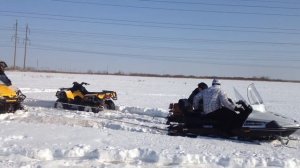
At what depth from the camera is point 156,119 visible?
528 inches

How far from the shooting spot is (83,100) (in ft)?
49.9

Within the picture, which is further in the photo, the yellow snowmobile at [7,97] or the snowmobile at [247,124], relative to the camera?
the yellow snowmobile at [7,97]

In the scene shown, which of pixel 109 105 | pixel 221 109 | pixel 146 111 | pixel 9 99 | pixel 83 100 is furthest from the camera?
pixel 109 105

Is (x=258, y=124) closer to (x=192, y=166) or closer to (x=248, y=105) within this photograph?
(x=248, y=105)

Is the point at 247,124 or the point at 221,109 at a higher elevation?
the point at 221,109

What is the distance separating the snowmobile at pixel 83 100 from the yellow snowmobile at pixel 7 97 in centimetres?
231

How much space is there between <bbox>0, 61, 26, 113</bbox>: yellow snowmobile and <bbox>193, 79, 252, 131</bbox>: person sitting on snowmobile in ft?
17.9

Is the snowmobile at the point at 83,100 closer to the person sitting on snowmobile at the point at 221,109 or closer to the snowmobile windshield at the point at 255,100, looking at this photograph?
the person sitting on snowmobile at the point at 221,109

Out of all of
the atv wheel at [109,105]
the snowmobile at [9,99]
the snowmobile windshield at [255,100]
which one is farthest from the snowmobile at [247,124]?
the atv wheel at [109,105]

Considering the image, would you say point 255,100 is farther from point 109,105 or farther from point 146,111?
point 109,105

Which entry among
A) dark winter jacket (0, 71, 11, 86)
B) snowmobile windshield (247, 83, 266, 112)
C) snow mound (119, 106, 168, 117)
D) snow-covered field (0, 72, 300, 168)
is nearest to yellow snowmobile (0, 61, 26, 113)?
dark winter jacket (0, 71, 11, 86)

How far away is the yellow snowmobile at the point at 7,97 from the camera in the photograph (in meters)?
12.4

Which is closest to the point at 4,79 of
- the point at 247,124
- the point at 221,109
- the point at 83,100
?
the point at 83,100

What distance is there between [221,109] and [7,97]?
598 centimetres
